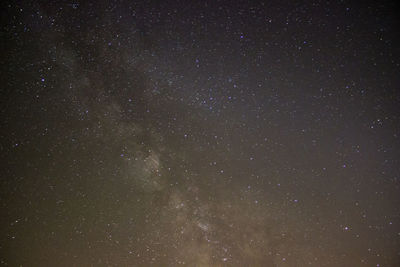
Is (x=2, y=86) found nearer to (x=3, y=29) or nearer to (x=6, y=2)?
(x=3, y=29)

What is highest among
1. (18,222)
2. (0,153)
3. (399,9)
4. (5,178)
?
(399,9)

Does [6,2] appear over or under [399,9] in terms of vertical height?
under

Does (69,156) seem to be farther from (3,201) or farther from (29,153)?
(3,201)

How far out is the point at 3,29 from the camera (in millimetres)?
2885

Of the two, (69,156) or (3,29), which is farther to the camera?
(69,156)

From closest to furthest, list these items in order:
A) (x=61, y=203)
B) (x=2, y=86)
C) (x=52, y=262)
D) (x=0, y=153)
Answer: (x=2, y=86) → (x=0, y=153) → (x=61, y=203) → (x=52, y=262)

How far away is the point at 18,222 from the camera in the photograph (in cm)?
439

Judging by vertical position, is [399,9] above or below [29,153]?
above

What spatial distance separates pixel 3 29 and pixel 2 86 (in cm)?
112

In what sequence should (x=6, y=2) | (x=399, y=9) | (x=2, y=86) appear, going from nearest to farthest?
(x=399, y=9), (x=6, y=2), (x=2, y=86)

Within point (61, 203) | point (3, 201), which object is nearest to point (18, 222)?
point (3, 201)

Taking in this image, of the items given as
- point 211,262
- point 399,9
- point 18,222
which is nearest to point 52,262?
point 18,222

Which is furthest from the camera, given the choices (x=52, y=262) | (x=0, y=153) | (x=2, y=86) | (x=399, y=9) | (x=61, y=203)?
(x=52, y=262)

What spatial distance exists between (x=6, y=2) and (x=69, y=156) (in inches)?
111
